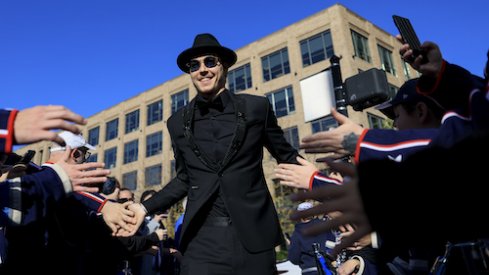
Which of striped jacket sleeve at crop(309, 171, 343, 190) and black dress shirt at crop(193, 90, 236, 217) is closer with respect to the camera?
striped jacket sleeve at crop(309, 171, 343, 190)

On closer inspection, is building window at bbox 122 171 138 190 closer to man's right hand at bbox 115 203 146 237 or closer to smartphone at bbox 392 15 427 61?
man's right hand at bbox 115 203 146 237

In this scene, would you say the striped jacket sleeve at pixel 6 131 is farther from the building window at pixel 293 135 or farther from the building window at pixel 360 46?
the building window at pixel 360 46

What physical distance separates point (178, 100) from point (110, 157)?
37.4ft

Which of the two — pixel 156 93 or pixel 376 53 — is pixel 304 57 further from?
pixel 156 93

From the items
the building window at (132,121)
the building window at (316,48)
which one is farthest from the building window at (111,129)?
the building window at (316,48)

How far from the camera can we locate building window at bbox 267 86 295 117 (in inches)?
1029

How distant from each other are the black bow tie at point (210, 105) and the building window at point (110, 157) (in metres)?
38.0

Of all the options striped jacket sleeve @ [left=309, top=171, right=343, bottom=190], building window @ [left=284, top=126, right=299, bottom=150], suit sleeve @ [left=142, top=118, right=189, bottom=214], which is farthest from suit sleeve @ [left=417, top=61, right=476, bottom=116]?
building window @ [left=284, top=126, right=299, bottom=150]

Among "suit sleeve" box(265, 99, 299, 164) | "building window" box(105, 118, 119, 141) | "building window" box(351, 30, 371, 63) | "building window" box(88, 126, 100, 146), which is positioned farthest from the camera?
"building window" box(88, 126, 100, 146)

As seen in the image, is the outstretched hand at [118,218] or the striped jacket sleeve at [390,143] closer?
the striped jacket sleeve at [390,143]

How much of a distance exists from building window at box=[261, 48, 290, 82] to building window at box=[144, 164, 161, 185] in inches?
528

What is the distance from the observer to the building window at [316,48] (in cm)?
2517

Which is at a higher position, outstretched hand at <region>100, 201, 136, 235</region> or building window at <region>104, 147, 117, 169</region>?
building window at <region>104, 147, 117, 169</region>

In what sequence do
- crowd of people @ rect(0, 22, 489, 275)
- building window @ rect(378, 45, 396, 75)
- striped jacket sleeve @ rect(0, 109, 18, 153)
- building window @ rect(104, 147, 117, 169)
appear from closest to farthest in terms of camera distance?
crowd of people @ rect(0, 22, 489, 275), striped jacket sleeve @ rect(0, 109, 18, 153), building window @ rect(378, 45, 396, 75), building window @ rect(104, 147, 117, 169)
